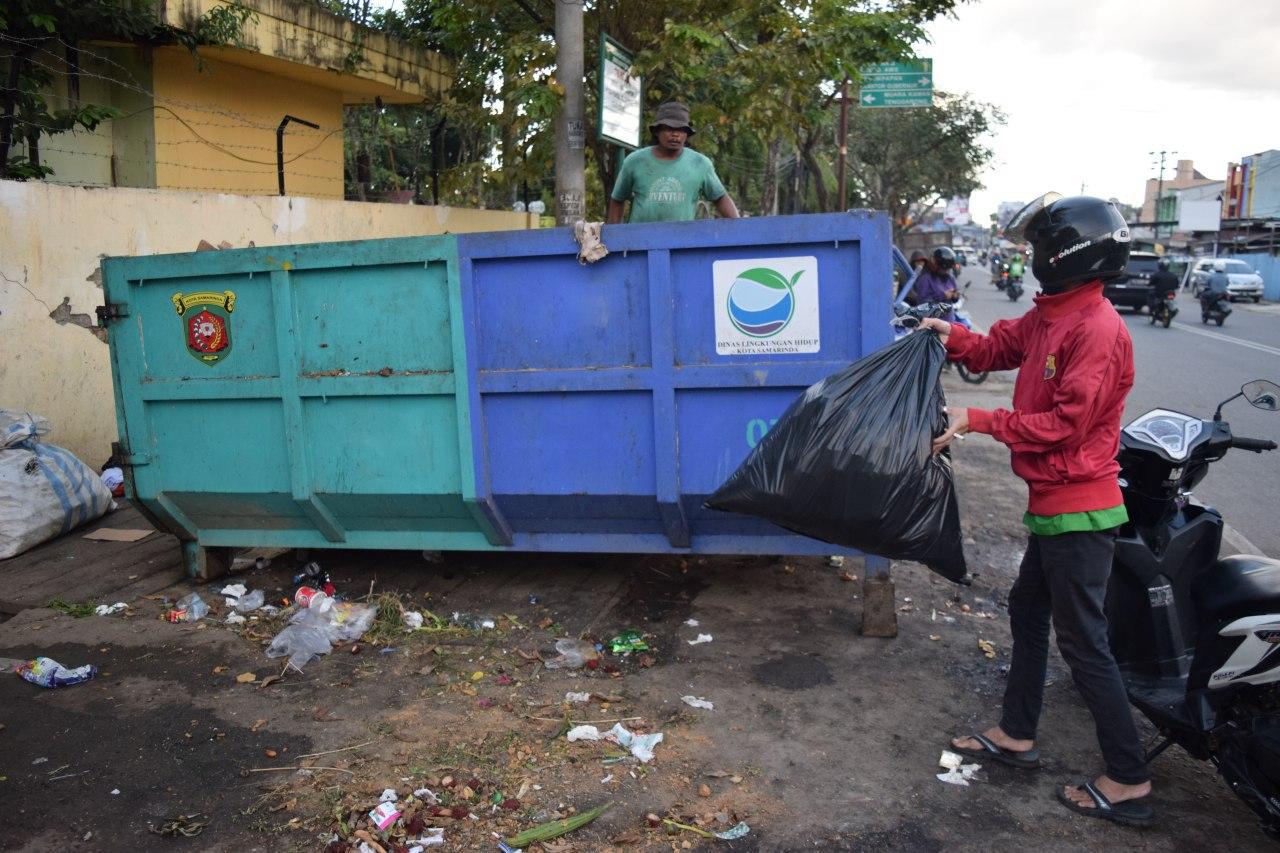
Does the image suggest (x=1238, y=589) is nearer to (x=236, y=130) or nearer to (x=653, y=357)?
(x=653, y=357)

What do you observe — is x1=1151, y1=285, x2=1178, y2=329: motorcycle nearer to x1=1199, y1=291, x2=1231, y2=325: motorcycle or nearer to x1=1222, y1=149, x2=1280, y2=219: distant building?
x1=1199, y1=291, x2=1231, y2=325: motorcycle

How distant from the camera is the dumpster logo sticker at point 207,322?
178 inches

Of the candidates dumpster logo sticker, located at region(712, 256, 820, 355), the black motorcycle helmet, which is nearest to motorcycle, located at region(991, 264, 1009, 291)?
dumpster logo sticker, located at region(712, 256, 820, 355)

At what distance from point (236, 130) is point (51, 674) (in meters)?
8.22

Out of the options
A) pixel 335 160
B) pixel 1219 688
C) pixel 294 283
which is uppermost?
pixel 335 160

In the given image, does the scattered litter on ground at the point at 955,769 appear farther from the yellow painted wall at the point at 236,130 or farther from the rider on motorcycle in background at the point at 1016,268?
the rider on motorcycle in background at the point at 1016,268

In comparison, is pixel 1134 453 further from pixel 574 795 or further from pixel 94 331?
pixel 94 331

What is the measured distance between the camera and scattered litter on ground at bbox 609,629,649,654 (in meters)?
3.97

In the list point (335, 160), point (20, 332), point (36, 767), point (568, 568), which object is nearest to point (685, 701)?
point (568, 568)

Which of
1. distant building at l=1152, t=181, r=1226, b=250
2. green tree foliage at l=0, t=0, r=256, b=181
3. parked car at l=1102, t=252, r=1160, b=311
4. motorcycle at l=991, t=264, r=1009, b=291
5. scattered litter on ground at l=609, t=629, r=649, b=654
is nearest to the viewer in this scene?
scattered litter on ground at l=609, t=629, r=649, b=654

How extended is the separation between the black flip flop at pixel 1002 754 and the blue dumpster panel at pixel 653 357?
1024 millimetres

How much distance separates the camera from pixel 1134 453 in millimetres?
3131

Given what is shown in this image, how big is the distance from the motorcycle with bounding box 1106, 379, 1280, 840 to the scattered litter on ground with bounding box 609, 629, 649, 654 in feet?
5.53

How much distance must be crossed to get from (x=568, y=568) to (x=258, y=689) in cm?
163
